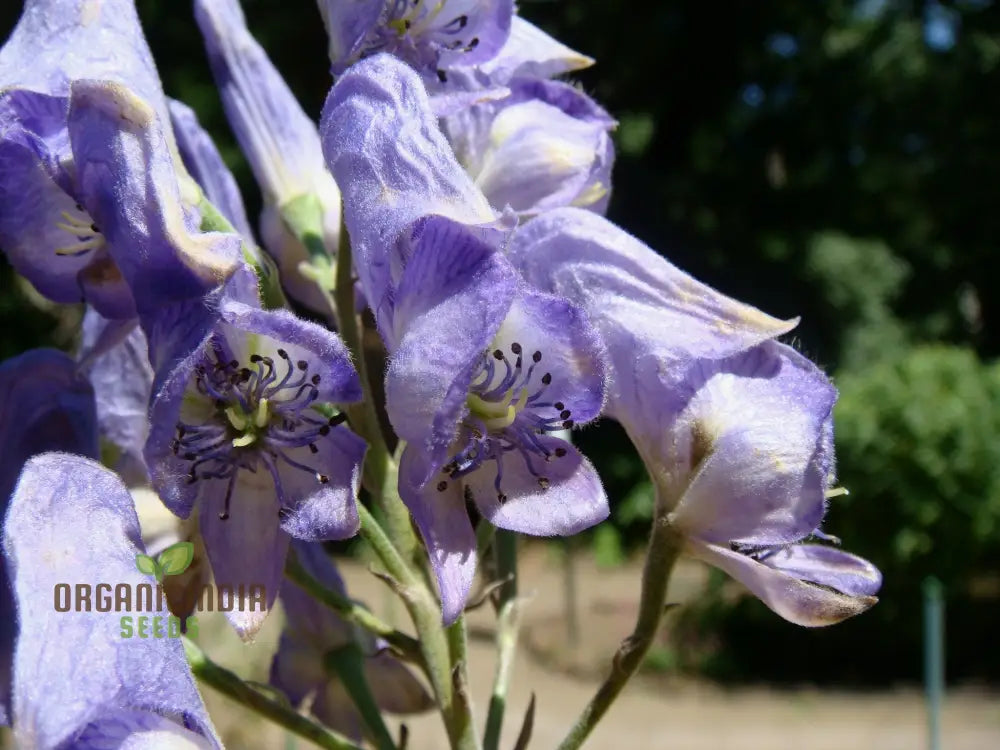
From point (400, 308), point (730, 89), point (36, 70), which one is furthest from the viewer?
point (730, 89)

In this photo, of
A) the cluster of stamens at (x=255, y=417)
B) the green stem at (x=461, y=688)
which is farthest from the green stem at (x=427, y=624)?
the cluster of stamens at (x=255, y=417)

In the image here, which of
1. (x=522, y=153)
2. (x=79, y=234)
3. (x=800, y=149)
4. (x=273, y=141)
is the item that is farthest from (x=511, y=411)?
(x=800, y=149)

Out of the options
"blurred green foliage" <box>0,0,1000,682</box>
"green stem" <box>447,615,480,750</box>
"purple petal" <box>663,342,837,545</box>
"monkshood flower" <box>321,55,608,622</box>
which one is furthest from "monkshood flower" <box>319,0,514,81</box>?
"blurred green foliage" <box>0,0,1000,682</box>

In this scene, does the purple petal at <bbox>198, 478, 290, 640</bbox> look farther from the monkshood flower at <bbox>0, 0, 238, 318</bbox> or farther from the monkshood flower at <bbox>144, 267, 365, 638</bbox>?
the monkshood flower at <bbox>0, 0, 238, 318</bbox>

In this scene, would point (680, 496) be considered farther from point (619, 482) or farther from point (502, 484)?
point (619, 482)

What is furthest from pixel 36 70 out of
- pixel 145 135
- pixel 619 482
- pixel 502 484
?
pixel 619 482

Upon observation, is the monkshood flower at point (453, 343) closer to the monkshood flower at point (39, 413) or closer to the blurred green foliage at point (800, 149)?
the monkshood flower at point (39, 413)

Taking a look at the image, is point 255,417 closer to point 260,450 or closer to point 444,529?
point 260,450
